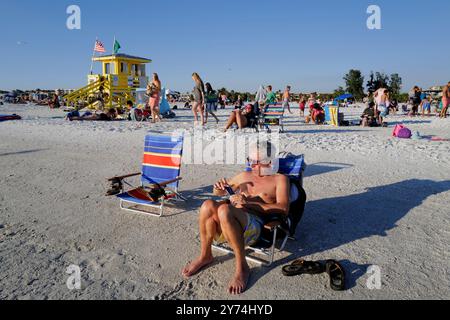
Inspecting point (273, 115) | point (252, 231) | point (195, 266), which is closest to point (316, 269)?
point (252, 231)

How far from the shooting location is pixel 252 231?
2877mm

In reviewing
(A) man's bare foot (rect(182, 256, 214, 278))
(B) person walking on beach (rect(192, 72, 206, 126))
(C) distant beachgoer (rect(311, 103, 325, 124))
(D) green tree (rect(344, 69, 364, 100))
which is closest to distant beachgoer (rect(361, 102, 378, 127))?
(C) distant beachgoer (rect(311, 103, 325, 124))

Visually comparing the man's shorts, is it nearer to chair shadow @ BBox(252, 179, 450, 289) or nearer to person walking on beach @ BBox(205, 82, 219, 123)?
chair shadow @ BBox(252, 179, 450, 289)

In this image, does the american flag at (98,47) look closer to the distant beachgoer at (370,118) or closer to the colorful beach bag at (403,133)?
the distant beachgoer at (370,118)

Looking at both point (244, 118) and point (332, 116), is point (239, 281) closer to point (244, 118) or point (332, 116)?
point (244, 118)

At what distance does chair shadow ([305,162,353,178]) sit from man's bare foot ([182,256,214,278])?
10.8 feet

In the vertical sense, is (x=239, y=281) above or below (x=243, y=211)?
below

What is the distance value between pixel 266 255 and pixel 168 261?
0.91m

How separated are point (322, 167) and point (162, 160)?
10.4 feet

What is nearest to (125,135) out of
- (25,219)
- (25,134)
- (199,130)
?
(199,130)
